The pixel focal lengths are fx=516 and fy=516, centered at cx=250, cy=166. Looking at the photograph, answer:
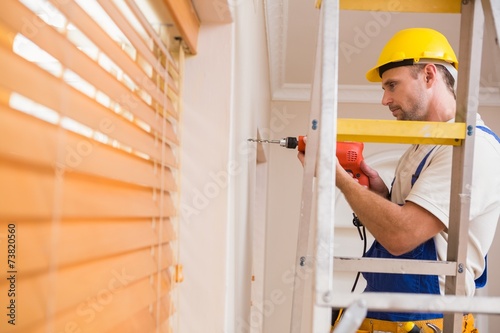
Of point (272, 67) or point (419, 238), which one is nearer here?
point (419, 238)

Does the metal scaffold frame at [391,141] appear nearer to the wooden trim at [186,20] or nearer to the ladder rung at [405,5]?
the ladder rung at [405,5]

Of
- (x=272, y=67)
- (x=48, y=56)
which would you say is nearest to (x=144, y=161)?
(x=48, y=56)

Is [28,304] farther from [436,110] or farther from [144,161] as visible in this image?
[436,110]

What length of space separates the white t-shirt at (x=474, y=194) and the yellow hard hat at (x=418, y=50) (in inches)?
12.6

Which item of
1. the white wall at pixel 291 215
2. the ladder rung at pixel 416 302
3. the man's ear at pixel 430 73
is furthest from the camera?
the white wall at pixel 291 215

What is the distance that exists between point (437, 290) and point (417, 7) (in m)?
0.82

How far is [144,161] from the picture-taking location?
1.12 m

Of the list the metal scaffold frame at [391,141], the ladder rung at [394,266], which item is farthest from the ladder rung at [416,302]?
the ladder rung at [394,266]

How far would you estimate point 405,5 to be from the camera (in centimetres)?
128

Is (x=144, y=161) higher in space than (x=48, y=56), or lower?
lower

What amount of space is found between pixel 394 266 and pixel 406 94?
664mm

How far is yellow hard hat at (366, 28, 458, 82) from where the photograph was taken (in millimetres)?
1720

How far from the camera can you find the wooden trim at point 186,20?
3.88 feet

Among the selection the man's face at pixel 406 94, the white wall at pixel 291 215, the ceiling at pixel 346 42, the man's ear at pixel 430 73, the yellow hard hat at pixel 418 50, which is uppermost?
the ceiling at pixel 346 42
